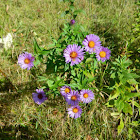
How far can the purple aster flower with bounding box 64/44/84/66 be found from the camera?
956 millimetres

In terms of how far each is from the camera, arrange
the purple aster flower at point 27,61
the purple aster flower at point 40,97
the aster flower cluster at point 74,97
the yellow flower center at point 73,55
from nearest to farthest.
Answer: the yellow flower center at point 73,55
the purple aster flower at point 27,61
the aster flower cluster at point 74,97
the purple aster flower at point 40,97

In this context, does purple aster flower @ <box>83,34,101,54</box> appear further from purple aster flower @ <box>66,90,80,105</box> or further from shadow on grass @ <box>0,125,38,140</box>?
shadow on grass @ <box>0,125,38,140</box>

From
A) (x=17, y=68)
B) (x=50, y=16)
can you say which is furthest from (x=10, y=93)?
(x=50, y=16)

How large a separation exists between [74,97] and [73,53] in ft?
Answer: 1.31

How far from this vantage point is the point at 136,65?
1.67m

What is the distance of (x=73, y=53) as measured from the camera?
3.11 feet

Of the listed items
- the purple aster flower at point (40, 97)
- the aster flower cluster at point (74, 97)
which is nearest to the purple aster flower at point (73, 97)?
the aster flower cluster at point (74, 97)

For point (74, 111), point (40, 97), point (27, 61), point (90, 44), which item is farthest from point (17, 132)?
point (90, 44)

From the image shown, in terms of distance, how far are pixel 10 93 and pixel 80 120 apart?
78 centimetres

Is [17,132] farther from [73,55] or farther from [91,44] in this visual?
[91,44]

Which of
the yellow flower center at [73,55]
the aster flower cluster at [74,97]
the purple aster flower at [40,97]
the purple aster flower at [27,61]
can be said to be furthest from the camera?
the purple aster flower at [40,97]

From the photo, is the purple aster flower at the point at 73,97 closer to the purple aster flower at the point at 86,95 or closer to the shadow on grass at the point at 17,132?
the purple aster flower at the point at 86,95

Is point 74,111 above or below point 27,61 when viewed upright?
below

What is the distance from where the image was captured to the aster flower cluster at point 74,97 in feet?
3.80
